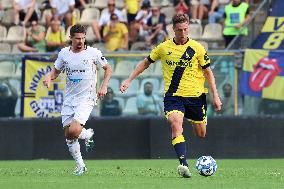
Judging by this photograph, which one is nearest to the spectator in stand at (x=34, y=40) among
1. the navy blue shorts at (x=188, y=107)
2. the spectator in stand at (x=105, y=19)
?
the spectator in stand at (x=105, y=19)

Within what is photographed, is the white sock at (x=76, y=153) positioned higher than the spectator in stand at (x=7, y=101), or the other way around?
the spectator in stand at (x=7, y=101)

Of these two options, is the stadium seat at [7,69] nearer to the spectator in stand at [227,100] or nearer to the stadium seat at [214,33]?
the spectator in stand at [227,100]

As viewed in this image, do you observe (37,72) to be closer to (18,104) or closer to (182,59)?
(18,104)

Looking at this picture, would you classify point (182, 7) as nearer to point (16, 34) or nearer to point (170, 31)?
point (170, 31)

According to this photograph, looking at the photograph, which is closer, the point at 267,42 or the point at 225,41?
the point at 267,42

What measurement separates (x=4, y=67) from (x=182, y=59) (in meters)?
8.07

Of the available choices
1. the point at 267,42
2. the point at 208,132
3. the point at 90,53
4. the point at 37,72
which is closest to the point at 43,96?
the point at 37,72

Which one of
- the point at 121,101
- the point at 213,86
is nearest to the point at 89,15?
the point at 121,101

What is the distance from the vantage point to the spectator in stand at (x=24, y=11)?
27.4 m

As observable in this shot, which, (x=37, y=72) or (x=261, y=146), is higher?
(x=37, y=72)

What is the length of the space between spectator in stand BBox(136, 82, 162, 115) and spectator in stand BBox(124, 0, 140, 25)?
4739 mm

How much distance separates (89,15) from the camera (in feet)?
89.9

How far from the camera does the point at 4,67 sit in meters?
22.2

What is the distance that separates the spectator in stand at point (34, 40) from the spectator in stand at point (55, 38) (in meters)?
0.28
